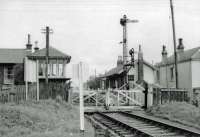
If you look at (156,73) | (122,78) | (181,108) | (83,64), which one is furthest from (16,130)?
(156,73)

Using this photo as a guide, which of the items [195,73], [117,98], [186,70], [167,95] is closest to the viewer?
[167,95]

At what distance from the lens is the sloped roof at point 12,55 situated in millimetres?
39188

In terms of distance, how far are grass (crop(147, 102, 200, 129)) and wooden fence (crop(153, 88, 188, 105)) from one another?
176cm

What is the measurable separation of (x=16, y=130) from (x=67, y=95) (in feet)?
51.1

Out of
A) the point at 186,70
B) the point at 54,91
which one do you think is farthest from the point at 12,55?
the point at 186,70

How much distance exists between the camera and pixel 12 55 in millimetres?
41219

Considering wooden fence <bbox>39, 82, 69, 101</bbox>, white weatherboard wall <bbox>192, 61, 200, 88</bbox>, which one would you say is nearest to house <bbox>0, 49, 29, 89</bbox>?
wooden fence <bbox>39, 82, 69, 101</bbox>

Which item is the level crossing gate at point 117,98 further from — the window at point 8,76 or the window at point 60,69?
the window at point 8,76

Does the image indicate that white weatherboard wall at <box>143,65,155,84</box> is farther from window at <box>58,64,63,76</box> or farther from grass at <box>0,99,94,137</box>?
grass at <box>0,99,94,137</box>

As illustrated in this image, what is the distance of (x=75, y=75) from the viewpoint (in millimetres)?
10453

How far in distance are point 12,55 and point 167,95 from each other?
75.6 ft

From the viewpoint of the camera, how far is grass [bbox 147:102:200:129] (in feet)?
55.7

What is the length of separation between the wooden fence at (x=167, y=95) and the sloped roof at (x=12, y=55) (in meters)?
19.7

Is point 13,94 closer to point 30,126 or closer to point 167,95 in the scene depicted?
point 167,95
